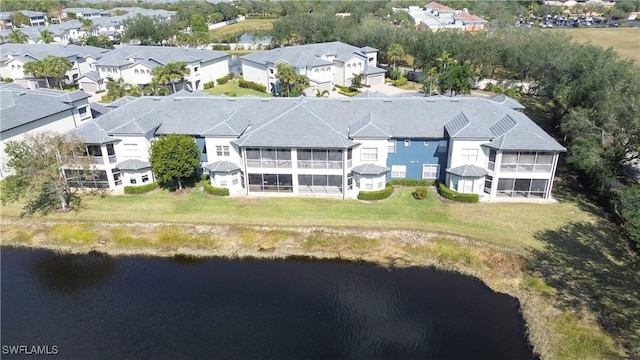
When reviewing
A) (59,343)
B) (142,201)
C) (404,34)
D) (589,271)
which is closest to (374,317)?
(589,271)

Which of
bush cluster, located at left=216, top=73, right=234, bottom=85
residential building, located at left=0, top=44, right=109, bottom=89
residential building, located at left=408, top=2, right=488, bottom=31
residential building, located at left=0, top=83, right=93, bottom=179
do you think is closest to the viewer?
residential building, located at left=0, top=83, right=93, bottom=179

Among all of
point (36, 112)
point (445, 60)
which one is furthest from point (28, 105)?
point (445, 60)

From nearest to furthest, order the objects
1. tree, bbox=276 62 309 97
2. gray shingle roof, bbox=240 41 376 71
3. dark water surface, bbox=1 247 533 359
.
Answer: dark water surface, bbox=1 247 533 359 < tree, bbox=276 62 309 97 < gray shingle roof, bbox=240 41 376 71

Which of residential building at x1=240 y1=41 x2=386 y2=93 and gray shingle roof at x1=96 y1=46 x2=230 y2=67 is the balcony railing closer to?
residential building at x1=240 y1=41 x2=386 y2=93

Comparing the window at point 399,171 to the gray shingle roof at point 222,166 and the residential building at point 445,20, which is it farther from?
the residential building at point 445,20

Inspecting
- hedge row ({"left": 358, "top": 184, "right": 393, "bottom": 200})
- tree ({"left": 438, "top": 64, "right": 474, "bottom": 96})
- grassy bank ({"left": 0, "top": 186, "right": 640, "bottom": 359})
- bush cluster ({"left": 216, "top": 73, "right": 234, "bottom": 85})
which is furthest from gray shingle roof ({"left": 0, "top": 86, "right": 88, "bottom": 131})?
tree ({"left": 438, "top": 64, "right": 474, "bottom": 96})

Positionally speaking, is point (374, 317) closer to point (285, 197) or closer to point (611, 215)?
point (285, 197)
